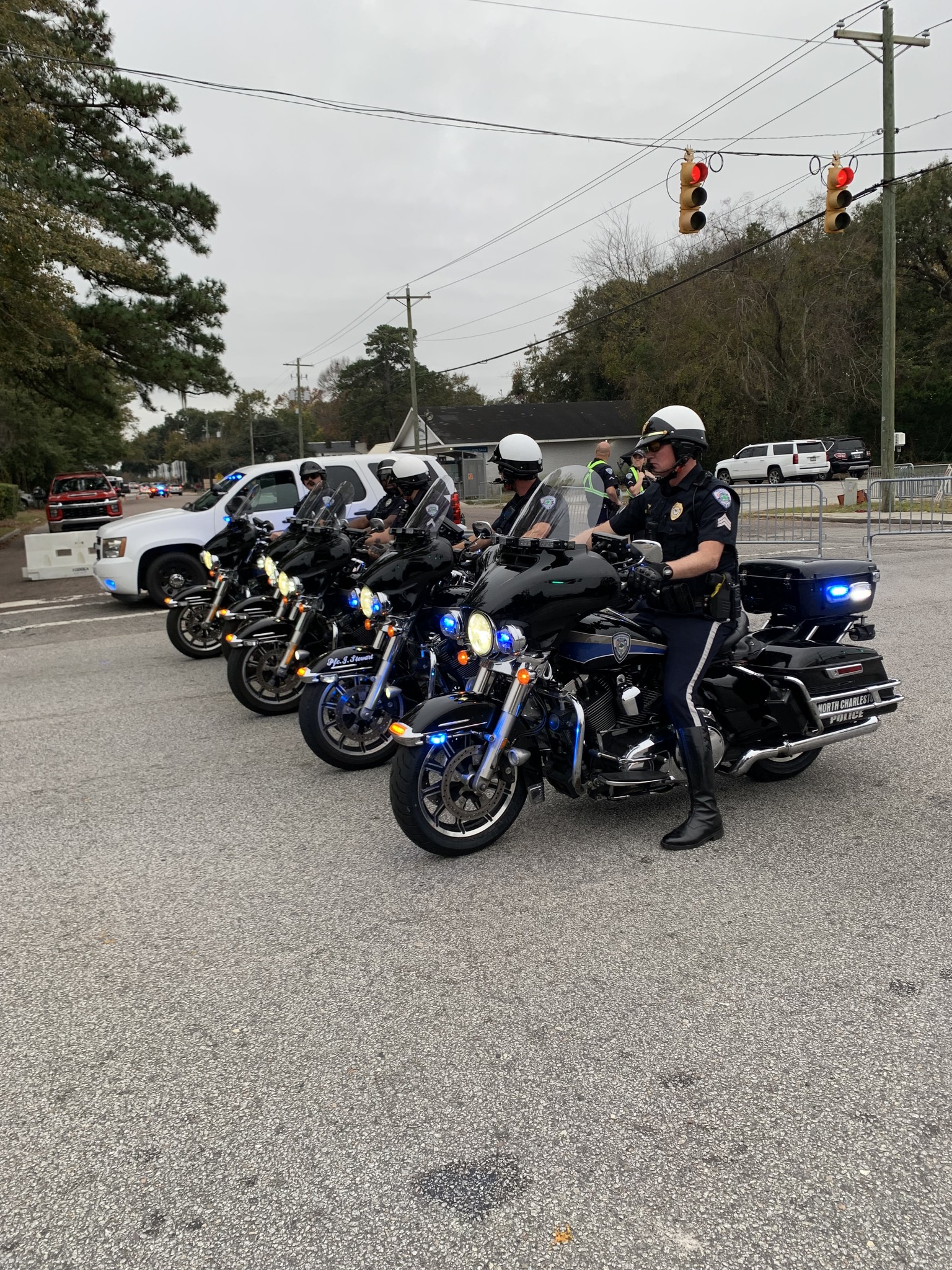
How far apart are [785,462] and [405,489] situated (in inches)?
1304

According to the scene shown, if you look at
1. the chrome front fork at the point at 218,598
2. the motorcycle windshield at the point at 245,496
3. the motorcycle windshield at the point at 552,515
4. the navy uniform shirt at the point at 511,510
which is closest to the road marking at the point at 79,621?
the motorcycle windshield at the point at 245,496

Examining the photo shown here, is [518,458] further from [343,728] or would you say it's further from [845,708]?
[845,708]

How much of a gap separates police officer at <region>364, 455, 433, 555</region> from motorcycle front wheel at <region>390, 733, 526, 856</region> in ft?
7.35

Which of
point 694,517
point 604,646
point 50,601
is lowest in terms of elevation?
point 50,601

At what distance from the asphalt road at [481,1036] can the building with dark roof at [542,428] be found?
173 feet

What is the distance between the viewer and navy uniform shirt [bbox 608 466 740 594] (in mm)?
4445

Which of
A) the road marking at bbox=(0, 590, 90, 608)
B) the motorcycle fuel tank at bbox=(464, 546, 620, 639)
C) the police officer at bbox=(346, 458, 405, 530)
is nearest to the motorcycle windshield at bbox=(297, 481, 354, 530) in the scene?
the police officer at bbox=(346, 458, 405, 530)

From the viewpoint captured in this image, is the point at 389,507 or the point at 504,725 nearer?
the point at 504,725

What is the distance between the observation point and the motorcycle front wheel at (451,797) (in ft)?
13.7

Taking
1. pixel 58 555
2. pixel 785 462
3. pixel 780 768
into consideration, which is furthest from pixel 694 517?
pixel 785 462

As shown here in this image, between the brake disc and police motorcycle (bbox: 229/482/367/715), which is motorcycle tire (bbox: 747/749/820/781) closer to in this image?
the brake disc

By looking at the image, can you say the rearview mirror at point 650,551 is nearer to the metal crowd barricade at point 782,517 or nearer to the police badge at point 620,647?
the police badge at point 620,647

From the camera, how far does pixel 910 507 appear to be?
48.9 feet

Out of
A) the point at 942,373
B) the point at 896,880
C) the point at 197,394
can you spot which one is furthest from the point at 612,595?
the point at 942,373
